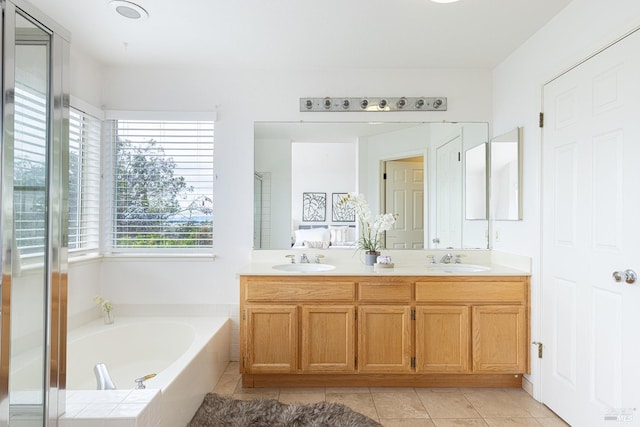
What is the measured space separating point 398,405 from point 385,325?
488 mm

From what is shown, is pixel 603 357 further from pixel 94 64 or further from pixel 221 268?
pixel 94 64

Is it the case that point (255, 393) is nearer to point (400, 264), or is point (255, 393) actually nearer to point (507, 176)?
point (400, 264)

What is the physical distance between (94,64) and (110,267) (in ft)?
5.30

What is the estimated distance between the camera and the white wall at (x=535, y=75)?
1.83 m

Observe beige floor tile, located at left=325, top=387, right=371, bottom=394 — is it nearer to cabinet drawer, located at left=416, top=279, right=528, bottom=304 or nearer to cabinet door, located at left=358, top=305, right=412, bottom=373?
cabinet door, located at left=358, top=305, right=412, bottom=373

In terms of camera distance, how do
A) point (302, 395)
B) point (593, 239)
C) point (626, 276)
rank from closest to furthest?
point (626, 276) → point (593, 239) → point (302, 395)

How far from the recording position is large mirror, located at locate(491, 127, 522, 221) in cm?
260

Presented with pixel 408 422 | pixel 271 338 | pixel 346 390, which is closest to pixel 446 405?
pixel 408 422

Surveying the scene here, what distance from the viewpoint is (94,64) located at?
289cm

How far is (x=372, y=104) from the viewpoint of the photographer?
301 cm

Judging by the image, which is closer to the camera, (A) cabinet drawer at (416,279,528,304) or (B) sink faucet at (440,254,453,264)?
(A) cabinet drawer at (416,279,528,304)

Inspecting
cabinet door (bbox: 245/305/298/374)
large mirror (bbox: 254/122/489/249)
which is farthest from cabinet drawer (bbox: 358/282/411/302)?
large mirror (bbox: 254/122/489/249)

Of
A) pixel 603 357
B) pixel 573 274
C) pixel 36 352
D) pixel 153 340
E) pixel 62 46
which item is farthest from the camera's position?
pixel 153 340

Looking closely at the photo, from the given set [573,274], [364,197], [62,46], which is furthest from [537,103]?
[62,46]
